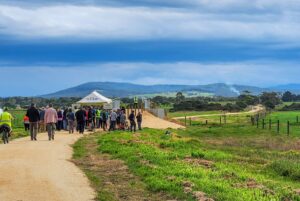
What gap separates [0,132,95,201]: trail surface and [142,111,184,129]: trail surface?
33463 mm

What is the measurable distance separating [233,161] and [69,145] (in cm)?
896

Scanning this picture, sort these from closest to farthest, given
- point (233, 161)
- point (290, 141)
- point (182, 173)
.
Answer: point (182, 173) → point (233, 161) → point (290, 141)

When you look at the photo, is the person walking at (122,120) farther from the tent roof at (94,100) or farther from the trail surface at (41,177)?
the trail surface at (41,177)

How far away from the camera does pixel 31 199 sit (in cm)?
1298

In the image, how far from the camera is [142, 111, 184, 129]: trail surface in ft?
191

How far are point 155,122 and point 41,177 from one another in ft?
151

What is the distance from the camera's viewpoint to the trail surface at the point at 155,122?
58153mm

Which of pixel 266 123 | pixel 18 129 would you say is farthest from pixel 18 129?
pixel 266 123

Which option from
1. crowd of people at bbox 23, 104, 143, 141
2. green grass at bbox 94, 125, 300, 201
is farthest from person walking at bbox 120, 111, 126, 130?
green grass at bbox 94, 125, 300, 201

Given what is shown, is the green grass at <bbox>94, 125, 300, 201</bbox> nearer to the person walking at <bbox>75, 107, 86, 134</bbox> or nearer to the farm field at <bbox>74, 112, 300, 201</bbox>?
the farm field at <bbox>74, 112, 300, 201</bbox>

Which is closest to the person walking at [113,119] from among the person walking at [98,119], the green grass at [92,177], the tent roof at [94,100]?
the person walking at [98,119]

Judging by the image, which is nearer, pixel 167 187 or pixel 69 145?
pixel 167 187

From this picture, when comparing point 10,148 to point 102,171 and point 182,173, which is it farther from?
point 182,173

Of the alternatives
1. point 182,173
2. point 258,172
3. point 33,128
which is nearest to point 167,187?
point 182,173
